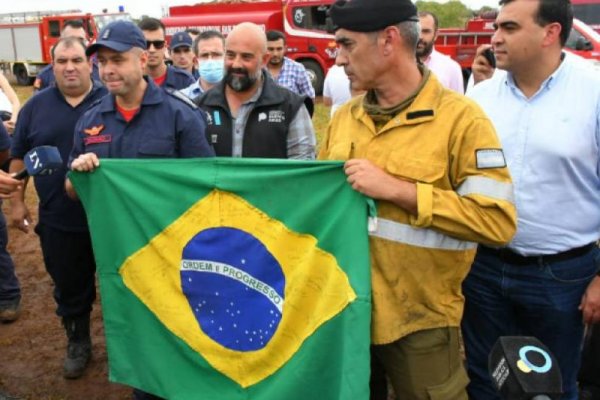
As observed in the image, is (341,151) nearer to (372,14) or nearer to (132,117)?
(372,14)

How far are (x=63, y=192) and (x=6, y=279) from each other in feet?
4.92

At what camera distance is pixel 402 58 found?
2.26 meters

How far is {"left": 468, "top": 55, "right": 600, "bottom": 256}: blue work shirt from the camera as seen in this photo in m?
2.51

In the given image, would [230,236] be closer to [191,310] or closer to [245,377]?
[191,310]

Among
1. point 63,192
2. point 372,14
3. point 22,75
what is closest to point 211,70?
point 63,192

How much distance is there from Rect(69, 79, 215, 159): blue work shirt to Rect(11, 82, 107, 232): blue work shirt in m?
0.57

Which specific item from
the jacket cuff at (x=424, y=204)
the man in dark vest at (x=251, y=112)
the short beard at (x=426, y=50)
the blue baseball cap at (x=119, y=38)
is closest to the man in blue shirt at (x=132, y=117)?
the blue baseball cap at (x=119, y=38)

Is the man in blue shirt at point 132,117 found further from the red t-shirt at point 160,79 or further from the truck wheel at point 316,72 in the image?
the truck wheel at point 316,72

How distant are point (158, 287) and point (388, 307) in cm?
116

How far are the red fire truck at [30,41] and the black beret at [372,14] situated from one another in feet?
73.7

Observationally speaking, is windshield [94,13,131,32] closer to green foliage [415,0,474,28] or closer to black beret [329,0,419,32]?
green foliage [415,0,474,28]

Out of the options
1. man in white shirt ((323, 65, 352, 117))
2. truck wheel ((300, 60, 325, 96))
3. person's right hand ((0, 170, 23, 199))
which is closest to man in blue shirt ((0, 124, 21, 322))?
person's right hand ((0, 170, 23, 199))

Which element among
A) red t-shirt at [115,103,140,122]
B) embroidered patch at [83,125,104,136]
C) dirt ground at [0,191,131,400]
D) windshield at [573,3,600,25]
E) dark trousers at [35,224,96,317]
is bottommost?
dirt ground at [0,191,131,400]

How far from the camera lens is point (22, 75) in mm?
25734
